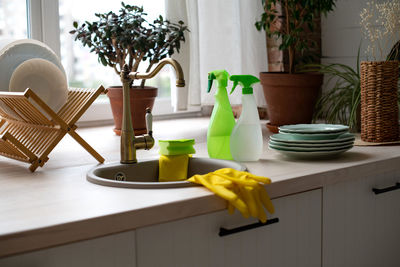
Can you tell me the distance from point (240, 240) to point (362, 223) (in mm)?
496

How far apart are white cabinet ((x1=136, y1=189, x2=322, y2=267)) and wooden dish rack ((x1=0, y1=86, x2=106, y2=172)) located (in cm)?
50

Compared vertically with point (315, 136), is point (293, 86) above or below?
above

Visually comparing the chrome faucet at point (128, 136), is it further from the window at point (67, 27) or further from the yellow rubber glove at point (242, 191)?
the window at point (67, 27)

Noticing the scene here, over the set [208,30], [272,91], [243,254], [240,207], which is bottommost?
[243,254]

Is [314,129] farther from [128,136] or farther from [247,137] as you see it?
[128,136]

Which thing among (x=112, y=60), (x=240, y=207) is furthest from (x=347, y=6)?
(x=240, y=207)

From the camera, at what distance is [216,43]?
2531 millimetres

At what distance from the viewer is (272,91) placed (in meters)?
2.30

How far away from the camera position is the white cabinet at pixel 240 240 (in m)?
1.18

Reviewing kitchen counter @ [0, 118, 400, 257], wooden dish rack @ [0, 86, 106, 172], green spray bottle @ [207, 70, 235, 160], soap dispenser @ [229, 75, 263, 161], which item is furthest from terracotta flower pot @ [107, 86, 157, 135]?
soap dispenser @ [229, 75, 263, 161]

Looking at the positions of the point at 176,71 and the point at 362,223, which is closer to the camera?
the point at 176,71

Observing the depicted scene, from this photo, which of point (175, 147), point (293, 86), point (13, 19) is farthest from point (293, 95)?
point (13, 19)

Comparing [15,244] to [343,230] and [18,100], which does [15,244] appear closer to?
[18,100]

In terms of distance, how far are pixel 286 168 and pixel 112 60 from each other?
96 centimetres
